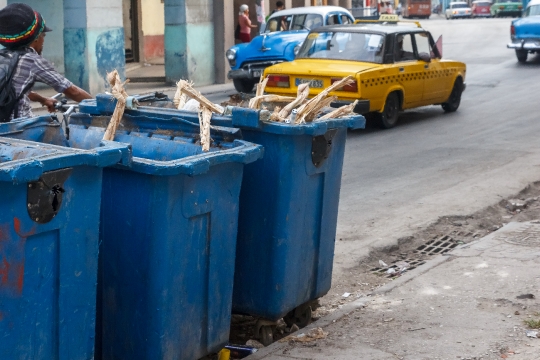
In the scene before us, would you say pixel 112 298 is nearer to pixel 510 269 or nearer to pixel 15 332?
pixel 15 332

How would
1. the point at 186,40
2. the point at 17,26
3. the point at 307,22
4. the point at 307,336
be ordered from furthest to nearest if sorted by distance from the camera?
1. the point at 186,40
2. the point at 307,22
3. the point at 17,26
4. the point at 307,336

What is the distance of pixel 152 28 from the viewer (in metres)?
28.4

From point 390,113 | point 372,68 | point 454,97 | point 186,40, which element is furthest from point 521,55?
point 372,68


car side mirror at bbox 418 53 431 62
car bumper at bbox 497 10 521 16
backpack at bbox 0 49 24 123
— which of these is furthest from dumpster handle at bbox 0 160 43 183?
car bumper at bbox 497 10 521 16

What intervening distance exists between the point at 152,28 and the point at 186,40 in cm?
674

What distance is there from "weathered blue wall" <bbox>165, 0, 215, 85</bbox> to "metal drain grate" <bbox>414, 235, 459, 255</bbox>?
15.0 meters

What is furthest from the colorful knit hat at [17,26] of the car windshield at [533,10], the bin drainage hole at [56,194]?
the car windshield at [533,10]

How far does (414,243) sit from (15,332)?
468 cm

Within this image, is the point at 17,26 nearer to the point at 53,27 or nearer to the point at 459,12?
the point at 53,27

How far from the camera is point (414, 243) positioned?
751 cm

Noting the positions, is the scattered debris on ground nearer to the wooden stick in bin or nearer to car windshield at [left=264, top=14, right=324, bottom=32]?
the wooden stick in bin

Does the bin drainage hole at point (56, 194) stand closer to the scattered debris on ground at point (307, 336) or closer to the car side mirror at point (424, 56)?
the scattered debris on ground at point (307, 336)

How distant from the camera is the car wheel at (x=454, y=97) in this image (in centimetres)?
1617

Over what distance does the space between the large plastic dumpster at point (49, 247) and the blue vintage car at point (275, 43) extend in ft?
48.0
